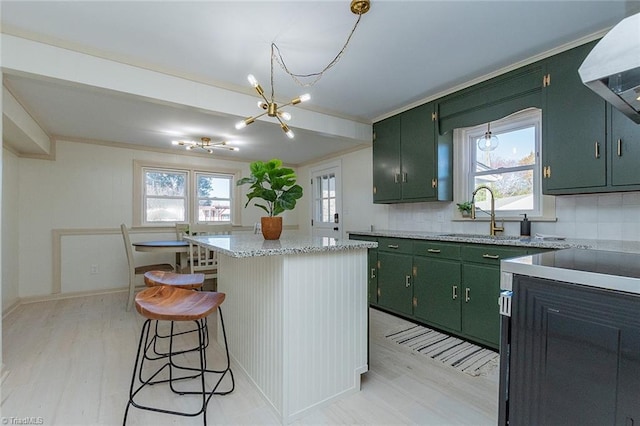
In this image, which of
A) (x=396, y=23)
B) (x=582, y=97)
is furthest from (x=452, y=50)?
(x=582, y=97)

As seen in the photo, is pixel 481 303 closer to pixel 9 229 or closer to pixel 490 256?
pixel 490 256

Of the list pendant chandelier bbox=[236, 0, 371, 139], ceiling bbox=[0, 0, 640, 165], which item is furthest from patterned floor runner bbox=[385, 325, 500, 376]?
ceiling bbox=[0, 0, 640, 165]

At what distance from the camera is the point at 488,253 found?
2422mm

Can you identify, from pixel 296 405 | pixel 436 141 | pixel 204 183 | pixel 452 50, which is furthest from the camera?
pixel 204 183

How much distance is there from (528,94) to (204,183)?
476 centimetres

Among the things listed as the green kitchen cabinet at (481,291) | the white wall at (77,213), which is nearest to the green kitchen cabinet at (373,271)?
the green kitchen cabinet at (481,291)

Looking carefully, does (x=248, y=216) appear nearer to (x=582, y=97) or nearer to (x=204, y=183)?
(x=204, y=183)

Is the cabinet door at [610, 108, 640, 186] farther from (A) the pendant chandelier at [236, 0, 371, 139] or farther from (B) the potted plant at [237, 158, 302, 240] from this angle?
(B) the potted plant at [237, 158, 302, 240]

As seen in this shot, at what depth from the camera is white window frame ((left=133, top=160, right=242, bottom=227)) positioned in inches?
183

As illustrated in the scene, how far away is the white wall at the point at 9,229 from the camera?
3.36 metres

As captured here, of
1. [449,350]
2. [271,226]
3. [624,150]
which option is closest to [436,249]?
[449,350]

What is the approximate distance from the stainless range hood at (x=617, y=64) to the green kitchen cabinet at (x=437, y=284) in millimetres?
1690

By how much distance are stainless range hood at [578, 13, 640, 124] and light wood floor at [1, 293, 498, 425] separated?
1679 millimetres

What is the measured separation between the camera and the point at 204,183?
5.32 m
